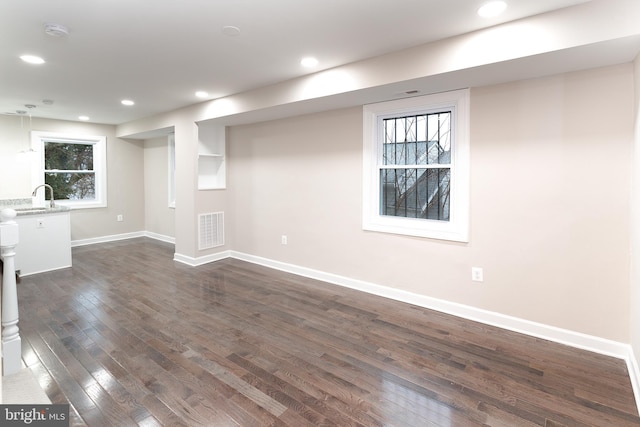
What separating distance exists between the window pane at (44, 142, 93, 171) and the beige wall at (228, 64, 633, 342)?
541 centimetres

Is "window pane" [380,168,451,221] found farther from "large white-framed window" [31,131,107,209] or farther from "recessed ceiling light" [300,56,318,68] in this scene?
"large white-framed window" [31,131,107,209]

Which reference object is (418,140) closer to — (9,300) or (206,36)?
(206,36)

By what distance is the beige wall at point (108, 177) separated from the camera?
5625 mm

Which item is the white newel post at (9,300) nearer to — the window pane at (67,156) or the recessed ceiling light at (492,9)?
the recessed ceiling light at (492,9)

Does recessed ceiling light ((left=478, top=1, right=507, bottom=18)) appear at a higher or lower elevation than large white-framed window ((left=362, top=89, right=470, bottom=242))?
higher

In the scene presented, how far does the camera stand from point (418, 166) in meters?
3.59

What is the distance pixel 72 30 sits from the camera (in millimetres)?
2492

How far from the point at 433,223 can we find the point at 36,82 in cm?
473

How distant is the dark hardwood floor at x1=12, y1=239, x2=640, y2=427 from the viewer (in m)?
1.93

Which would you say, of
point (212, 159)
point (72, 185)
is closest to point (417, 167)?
point (212, 159)

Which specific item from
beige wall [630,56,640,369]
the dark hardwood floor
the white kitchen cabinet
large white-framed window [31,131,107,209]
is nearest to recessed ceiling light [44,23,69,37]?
the dark hardwood floor

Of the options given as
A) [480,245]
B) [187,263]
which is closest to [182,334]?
[187,263]

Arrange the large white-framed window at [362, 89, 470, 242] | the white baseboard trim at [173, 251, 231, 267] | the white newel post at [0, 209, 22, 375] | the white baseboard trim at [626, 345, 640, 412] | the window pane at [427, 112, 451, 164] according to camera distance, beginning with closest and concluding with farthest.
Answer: the white baseboard trim at [626, 345, 640, 412]
the white newel post at [0, 209, 22, 375]
the large white-framed window at [362, 89, 470, 242]
the window pane at [427, 112, 451, 164]
the white baseboard trim at [173, 251, 231, 267]

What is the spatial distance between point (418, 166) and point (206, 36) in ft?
7.75
